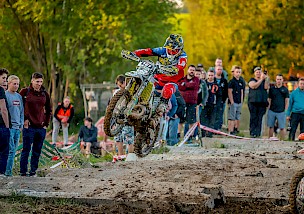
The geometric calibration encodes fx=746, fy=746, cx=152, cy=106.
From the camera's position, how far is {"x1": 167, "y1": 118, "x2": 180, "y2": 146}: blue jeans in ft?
58.2

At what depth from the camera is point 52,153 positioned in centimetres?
1608

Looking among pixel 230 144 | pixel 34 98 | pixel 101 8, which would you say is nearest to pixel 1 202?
pixel 34 98

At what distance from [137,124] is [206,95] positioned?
6858 mm

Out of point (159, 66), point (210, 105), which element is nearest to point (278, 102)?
point (210, 105)

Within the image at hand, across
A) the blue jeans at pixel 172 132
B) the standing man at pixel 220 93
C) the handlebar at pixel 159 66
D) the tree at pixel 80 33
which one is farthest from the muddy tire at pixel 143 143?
the tree at pixel 80 33

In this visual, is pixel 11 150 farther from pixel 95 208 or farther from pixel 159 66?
pixel 95 208

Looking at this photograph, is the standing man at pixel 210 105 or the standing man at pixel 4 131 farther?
the standing man at pixel 210 105

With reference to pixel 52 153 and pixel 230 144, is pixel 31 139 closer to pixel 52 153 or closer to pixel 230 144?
Result: pixel 52 153

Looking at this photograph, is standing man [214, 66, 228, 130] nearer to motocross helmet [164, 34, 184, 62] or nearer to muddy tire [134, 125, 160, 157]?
motocross helmet [164, 34, 184, 62]

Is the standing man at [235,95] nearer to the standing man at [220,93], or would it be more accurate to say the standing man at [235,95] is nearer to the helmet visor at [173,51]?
the standing man at [220,93]

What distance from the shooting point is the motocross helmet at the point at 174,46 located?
12.6 m

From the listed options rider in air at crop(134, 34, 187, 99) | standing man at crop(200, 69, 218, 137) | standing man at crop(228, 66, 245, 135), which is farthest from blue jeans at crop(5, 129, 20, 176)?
standing man at crop(228, 66, 245, 135)

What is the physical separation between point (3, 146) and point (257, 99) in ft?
30.1

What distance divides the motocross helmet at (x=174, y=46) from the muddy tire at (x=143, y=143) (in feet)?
4.14
